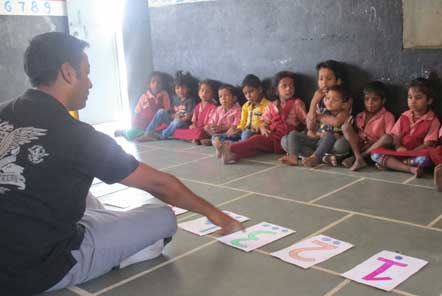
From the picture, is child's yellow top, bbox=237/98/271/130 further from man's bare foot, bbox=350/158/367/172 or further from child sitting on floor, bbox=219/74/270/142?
man's bare foot, bbox=350/158/367/172

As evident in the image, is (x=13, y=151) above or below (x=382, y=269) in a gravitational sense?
above

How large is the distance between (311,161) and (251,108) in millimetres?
1010

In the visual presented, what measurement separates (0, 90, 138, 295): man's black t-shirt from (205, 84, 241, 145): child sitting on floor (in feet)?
9.39

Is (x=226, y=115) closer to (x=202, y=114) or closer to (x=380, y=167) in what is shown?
(x=202, y=114)

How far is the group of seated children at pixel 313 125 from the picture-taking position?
361 centimetres

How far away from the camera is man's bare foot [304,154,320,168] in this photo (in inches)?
150

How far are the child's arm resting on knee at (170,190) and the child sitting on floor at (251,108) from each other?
8.00 ft

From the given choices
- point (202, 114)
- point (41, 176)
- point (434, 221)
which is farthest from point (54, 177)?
point (202, 114)

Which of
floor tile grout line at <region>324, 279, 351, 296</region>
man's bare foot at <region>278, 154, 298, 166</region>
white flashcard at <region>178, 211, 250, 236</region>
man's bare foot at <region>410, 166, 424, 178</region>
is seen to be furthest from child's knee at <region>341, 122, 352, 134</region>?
floor tile grout line at <region>324, 279, 351, 296</region>

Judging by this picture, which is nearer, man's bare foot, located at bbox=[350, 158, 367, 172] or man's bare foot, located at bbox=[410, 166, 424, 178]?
man's bare foot, located at bbox=[410, 166, 424, 178]

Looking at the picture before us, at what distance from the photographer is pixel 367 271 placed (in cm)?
212

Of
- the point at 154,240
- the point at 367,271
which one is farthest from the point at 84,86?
the point at 367,271

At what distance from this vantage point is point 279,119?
175 inches

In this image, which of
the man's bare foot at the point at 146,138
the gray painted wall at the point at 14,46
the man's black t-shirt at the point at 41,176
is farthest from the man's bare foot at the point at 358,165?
the gray painted wall at the point at 14,46
